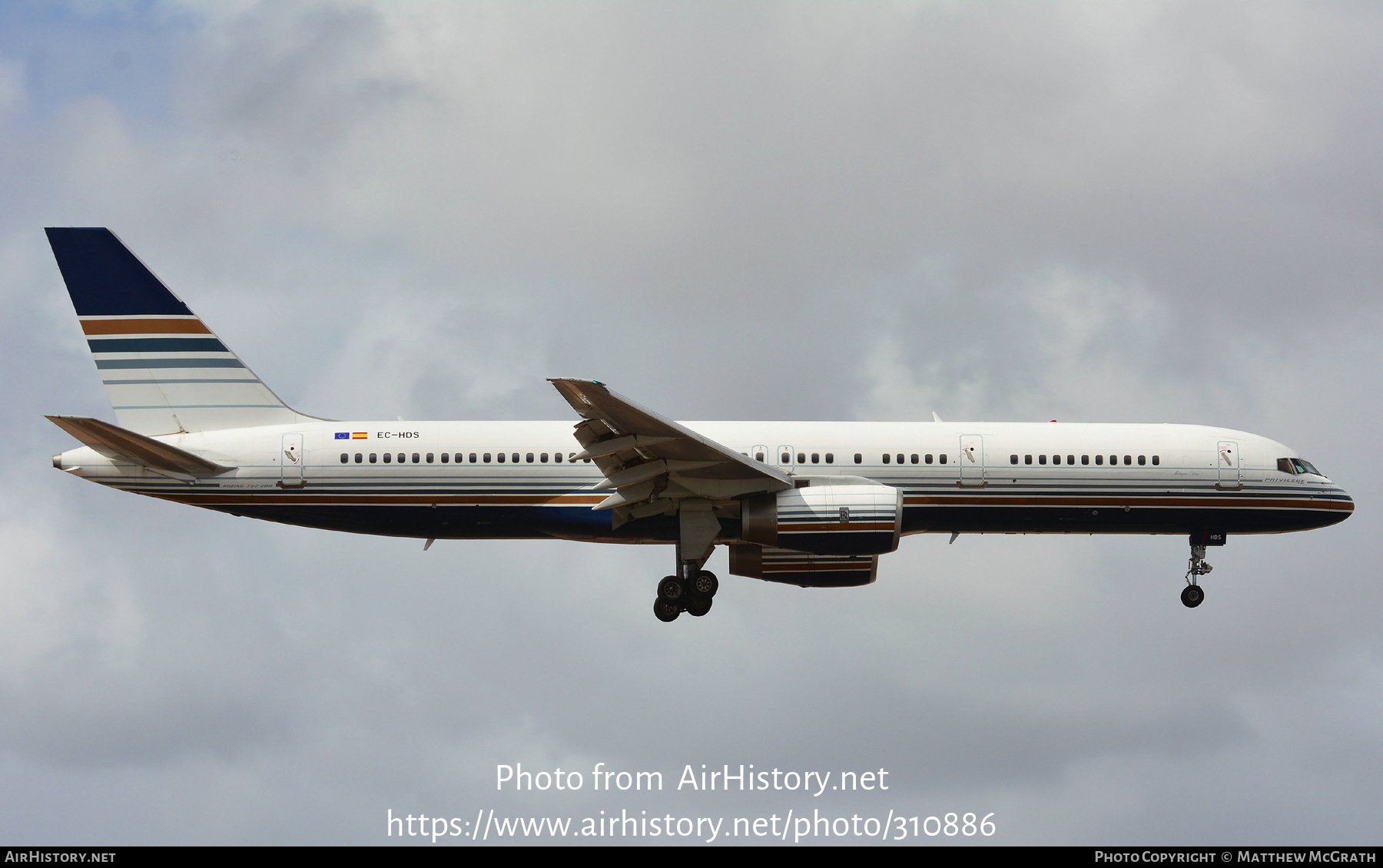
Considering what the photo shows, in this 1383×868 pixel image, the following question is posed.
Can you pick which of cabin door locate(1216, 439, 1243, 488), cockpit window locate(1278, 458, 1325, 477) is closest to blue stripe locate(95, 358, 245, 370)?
cabin door locate(1216, 439, 1243, 488)

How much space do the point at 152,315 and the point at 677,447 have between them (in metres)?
14.4

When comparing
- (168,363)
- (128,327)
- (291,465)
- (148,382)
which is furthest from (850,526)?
(128,327)

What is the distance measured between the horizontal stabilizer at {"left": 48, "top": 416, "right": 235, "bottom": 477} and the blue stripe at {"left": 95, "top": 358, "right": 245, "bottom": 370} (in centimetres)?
290

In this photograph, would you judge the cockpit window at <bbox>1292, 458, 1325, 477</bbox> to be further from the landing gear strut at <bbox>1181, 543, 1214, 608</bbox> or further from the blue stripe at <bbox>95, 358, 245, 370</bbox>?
the blue stripe at <bbox>95, 358, 245, 370</bbox>

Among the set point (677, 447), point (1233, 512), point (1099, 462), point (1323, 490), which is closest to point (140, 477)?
point (677, 447)

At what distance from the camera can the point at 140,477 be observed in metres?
32.7

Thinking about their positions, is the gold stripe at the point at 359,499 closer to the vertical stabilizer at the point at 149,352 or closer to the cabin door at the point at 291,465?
the cabin door at the point at 291,465

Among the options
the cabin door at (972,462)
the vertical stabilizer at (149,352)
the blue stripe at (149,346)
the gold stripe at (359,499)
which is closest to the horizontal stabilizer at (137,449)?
the gold stripe at (359,499)

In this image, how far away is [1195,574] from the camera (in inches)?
1396

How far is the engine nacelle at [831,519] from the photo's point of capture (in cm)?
3142

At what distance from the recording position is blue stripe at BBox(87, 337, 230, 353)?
115ft

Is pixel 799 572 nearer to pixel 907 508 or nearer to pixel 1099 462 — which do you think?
pixel 907 508

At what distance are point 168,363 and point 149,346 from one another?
2.34ft

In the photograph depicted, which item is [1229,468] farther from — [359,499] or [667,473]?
[359,499]
